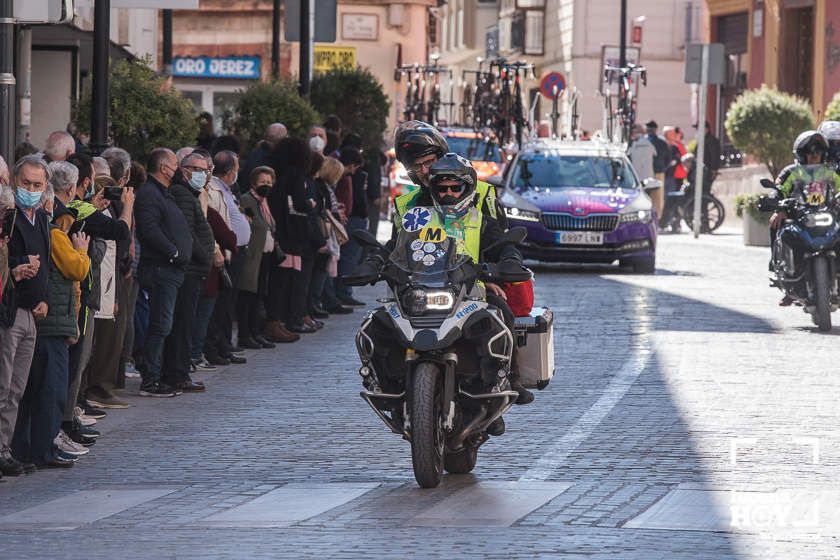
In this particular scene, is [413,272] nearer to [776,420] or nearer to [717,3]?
[776,420]

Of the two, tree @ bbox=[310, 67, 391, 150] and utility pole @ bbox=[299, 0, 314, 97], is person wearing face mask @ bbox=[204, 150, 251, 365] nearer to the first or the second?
utility pole @ bbox=[299, 0, 314, 97]

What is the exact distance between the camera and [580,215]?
2861cm

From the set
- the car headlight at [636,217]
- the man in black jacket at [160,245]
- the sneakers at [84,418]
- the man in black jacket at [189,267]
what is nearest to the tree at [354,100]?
the car headlight at [636,217]

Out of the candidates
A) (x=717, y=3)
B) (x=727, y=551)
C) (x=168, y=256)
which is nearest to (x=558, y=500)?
(x=727, y=551)

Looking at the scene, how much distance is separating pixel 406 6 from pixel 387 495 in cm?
4823

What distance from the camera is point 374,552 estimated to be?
9.13 metres

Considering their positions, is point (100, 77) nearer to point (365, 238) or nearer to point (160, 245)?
point (160, 245)

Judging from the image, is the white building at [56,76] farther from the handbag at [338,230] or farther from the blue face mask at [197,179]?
the blue face mask at [197,179]

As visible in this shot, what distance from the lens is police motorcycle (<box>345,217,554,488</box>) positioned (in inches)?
436

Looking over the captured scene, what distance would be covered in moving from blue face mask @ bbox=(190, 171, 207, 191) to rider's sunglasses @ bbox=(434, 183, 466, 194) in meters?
4.74

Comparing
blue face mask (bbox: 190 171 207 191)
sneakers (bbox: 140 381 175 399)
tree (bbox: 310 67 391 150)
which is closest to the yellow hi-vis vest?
blue face mask (bbox: 190 171 207 191)

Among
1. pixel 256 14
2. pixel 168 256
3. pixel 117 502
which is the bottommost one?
pixel 117 502

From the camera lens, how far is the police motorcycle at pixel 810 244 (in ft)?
68.4

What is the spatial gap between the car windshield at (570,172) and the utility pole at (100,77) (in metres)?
13.5
